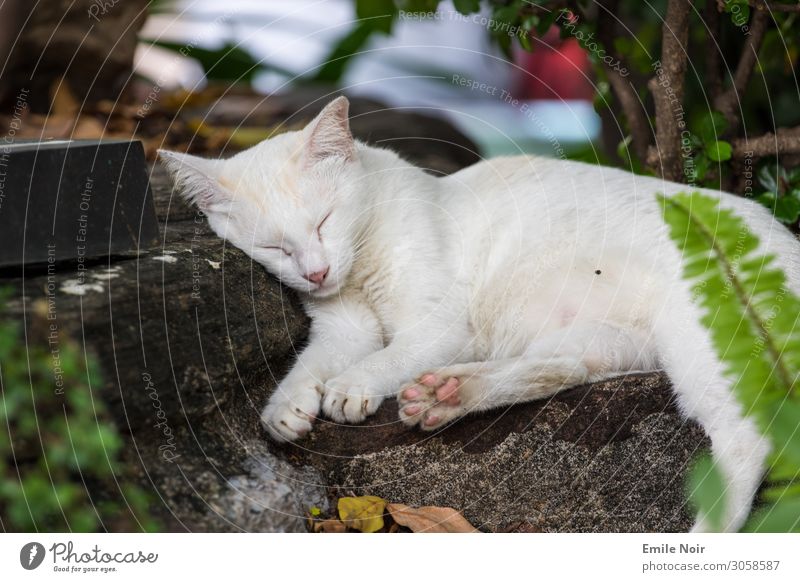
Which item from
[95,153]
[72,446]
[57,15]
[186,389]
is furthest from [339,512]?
[57,15]

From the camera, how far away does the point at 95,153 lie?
5.26ft

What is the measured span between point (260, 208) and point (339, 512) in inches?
31.2

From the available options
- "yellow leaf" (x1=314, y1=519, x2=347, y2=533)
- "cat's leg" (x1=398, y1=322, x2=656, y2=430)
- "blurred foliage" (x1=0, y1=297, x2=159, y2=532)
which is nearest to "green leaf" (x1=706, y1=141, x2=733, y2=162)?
"cat's leg" (x1=398, y1=322, x2=656, y2=430)

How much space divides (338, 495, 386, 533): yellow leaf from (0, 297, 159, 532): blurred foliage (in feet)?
1.60

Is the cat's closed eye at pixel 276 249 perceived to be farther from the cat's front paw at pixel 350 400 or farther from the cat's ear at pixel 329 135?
the cat's front paw at pixel 350 400

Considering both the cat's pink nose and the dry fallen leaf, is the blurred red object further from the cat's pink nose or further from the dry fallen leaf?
the dry fallen leaf

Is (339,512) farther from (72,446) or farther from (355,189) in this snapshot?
(355,189)

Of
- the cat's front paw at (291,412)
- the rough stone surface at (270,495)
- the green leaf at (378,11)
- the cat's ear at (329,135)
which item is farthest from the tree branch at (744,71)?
the rough stone surface at (270,495)

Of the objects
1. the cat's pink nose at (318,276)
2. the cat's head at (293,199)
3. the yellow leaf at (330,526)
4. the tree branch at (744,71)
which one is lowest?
the yellow leaf at (330,526)

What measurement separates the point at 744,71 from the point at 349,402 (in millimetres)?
1679

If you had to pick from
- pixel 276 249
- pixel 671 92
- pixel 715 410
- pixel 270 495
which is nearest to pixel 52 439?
pixel 270 495

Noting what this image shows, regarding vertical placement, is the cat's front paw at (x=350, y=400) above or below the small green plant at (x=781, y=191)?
below

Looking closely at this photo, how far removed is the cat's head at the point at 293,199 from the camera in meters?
2.01
